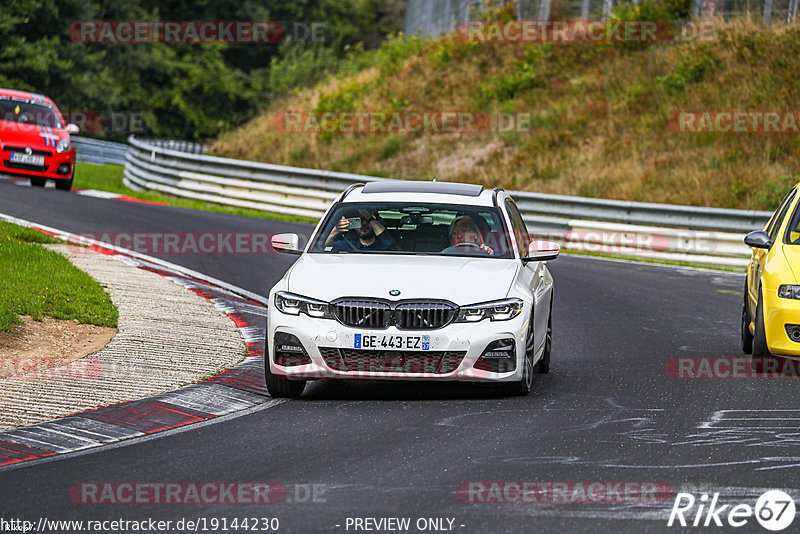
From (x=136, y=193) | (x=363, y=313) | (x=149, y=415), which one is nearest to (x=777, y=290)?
(x=363, y=313)

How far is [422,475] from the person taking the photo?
6766 millimetres

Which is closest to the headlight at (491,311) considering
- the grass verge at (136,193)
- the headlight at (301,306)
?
the headlight at (301,306)

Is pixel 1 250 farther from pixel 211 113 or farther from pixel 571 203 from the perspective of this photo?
pixel 211 113

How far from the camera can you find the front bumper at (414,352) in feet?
29.1

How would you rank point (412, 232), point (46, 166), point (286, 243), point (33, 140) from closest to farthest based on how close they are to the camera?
point (286, 243) < point (412, 232) < point (33, 140) < point (46, 166)

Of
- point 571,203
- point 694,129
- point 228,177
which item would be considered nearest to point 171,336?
point 571,203

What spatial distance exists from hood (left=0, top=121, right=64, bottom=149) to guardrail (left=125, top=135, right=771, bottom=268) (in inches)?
137

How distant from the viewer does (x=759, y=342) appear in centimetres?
1069

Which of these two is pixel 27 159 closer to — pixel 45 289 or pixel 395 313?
pixel 45 289

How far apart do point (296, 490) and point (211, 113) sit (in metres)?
49.3

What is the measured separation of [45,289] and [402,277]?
187 inches

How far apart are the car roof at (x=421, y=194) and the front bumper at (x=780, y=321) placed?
8.17ft

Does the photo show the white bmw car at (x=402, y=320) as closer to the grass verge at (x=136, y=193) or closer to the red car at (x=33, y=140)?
the grass verge at (x=136, y=193)

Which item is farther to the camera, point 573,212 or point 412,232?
point 573,212
